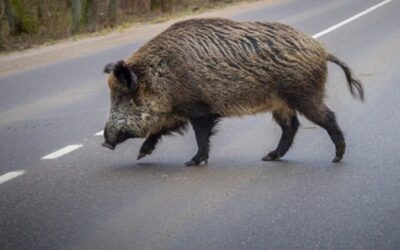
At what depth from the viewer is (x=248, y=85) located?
8109 mm

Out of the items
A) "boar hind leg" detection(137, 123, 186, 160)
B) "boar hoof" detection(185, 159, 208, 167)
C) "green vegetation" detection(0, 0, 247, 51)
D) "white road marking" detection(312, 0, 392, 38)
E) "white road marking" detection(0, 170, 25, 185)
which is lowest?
"green vegetation" detection(0, 0, 247, 51)

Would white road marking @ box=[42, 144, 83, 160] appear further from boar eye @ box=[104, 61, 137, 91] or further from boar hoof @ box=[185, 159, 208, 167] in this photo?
boar hoof @ box=[185, 159, 208, 167]

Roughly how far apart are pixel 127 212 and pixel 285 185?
55.8 inches

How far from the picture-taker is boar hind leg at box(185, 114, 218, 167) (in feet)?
27.1

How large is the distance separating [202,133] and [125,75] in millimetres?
884

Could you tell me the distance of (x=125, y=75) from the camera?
8117mm

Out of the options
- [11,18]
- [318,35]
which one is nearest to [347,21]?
[318,35]

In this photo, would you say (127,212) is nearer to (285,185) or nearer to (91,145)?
(285,185)

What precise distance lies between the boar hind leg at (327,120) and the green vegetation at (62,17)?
13.2 metres

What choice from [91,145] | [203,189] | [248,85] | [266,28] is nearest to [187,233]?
[203,189]

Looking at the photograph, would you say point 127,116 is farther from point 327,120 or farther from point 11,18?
point 11,18

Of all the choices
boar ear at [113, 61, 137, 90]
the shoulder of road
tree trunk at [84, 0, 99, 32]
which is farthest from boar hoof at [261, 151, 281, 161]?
tree trunk at [84, 0, 99, 32]

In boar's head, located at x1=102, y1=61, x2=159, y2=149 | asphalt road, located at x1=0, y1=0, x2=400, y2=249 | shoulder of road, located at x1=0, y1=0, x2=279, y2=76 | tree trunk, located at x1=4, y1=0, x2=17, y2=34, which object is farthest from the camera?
tree trunk, located at x1=4, y1=0, x2=17, y2=34

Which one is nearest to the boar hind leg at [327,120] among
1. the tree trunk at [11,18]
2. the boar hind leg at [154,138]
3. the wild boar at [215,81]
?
the wild boar at [215,81]
